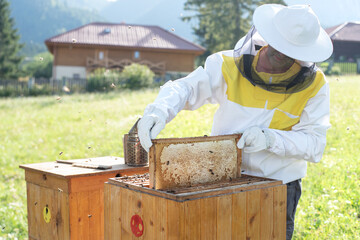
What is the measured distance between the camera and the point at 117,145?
7367mm

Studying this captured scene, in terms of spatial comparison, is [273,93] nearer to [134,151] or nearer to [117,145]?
[134,151]

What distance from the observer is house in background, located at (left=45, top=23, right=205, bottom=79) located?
27844 mm

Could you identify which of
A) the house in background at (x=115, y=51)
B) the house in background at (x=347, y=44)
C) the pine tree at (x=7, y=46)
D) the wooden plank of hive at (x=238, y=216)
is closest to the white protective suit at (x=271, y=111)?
the wooden plank of hive at (x=238, y=216)

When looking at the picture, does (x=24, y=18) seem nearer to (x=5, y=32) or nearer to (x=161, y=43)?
(x=5, y=32)

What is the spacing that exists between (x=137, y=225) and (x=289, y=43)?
4.18ft

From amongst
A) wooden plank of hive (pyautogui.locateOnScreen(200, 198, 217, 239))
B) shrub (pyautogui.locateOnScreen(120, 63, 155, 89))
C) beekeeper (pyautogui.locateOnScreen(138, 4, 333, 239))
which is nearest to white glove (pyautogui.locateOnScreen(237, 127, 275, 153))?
beekeeper (pyautogui.locateOnScreen(138, 4, 333, 239))

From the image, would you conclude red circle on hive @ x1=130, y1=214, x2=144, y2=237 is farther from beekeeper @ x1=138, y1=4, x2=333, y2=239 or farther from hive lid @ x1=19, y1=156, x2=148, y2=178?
hive lid @ x1=19, y1=156, x2=148, y2=178

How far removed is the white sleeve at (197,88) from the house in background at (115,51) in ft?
81.4

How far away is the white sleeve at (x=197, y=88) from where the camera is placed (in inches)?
91.0

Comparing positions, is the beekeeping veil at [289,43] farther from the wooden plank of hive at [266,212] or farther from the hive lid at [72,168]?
the hive lid at [72,168]

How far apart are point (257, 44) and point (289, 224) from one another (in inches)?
45.2

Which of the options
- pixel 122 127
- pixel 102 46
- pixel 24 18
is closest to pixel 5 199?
pixel 122 127

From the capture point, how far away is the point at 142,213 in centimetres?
185

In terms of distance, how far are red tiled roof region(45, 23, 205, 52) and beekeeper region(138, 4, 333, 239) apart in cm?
2574
